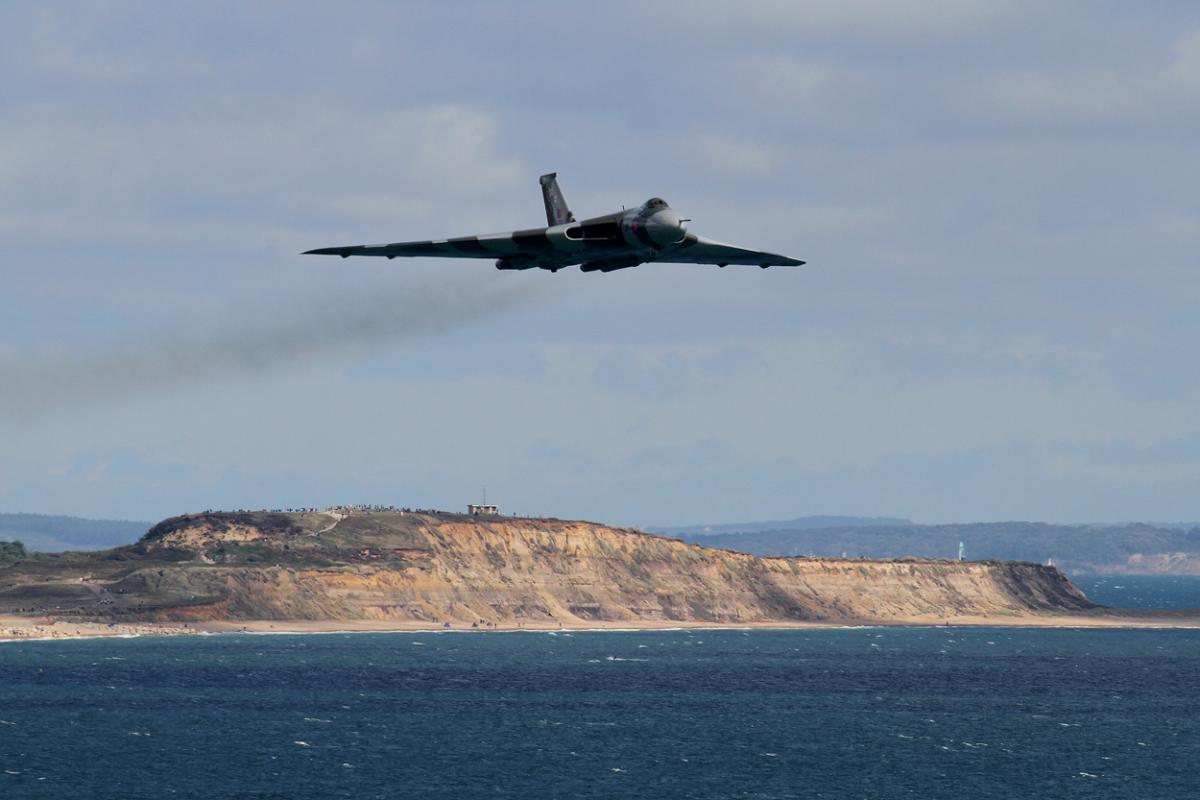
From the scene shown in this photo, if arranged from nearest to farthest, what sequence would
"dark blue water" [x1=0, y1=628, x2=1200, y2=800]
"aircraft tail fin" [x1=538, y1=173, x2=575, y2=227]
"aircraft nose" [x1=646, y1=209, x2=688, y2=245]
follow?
"aircraft nose" [x1=646, y1=209, x2=688, y2=245] → "aircraft tail fin" [x1=538, y1=173, x2=575, y2=227] → "dark blue water" [x1=0, y1=628, x2=1200, y2=800]

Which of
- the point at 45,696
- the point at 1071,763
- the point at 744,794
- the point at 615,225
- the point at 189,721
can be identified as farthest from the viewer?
the point at 45,696

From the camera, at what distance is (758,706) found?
7288 inches

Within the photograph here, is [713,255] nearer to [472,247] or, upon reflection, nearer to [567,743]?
[472,247]

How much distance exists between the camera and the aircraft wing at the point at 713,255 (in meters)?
85.5

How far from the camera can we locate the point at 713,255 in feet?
294

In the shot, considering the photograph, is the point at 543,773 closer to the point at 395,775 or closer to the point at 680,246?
the point at 395,775

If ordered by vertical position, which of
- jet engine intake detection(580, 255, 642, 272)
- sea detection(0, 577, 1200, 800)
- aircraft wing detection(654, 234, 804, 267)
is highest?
aircraft wing detection(654, 234, 804, 267)

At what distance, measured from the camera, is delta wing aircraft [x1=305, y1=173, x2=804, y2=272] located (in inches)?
3280

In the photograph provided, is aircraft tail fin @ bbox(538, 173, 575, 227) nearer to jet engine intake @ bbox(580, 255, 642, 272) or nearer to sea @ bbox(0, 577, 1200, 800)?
jet engine intake @ bbox(580, 255, 642, 272)

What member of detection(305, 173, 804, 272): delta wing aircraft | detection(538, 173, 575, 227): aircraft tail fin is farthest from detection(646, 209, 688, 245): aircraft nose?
detection(538, 173, 575, 227): aircraft tail fin

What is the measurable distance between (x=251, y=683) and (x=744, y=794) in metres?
87.1

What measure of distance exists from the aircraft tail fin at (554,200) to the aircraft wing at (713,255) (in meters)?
12.7

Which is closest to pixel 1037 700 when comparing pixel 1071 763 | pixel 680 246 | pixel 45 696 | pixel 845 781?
pixel 1071 763

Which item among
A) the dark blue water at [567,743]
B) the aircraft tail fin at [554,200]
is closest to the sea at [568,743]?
the dark blue water at [567,743]
